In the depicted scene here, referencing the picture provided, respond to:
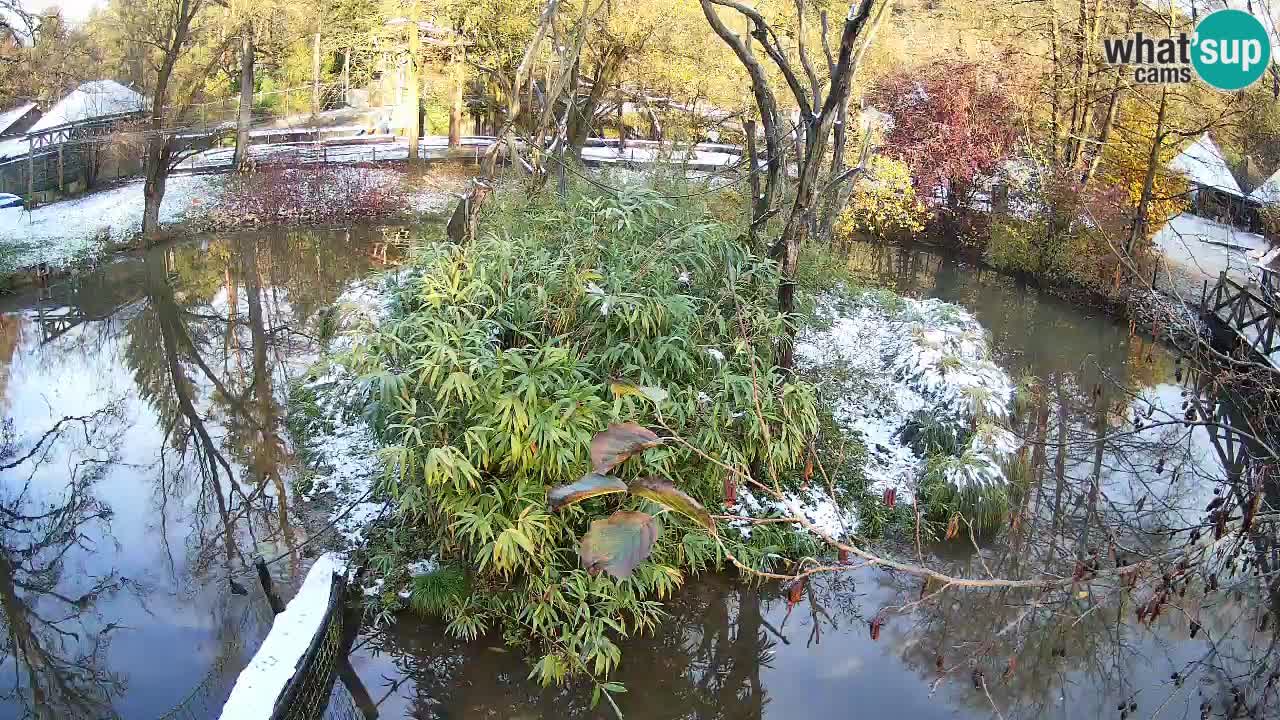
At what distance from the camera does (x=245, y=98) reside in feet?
53.4

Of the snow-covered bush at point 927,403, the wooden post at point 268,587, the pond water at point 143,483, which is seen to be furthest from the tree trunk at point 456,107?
the wooden post at point 268,587

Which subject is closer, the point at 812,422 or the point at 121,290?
the point at 812,422

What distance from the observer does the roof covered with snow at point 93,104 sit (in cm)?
1592

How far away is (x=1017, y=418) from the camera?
8.21 meters

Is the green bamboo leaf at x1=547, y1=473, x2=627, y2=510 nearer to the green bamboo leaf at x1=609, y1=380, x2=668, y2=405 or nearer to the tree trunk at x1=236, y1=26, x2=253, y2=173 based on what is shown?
the green bamboo leaf at x1=609, y1=380, x2=668, y2=405

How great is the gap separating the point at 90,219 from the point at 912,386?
1293 cm

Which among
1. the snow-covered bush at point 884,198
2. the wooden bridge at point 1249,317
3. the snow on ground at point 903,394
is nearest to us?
the snow on ground at point 903,394

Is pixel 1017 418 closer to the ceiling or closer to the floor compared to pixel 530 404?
closer to the floor

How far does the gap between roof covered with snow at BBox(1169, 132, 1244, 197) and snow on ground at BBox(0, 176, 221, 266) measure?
14.7m

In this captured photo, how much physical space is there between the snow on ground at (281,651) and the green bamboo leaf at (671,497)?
3703mm

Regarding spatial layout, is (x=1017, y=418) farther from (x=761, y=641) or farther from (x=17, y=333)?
(x=17, y=333)

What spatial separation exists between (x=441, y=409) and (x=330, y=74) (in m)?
20.5

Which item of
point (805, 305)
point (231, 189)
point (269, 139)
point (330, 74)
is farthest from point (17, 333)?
point (330, 74)

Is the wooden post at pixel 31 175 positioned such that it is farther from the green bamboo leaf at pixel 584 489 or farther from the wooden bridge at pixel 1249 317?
the green bamboo leaf at pixel 584 489
